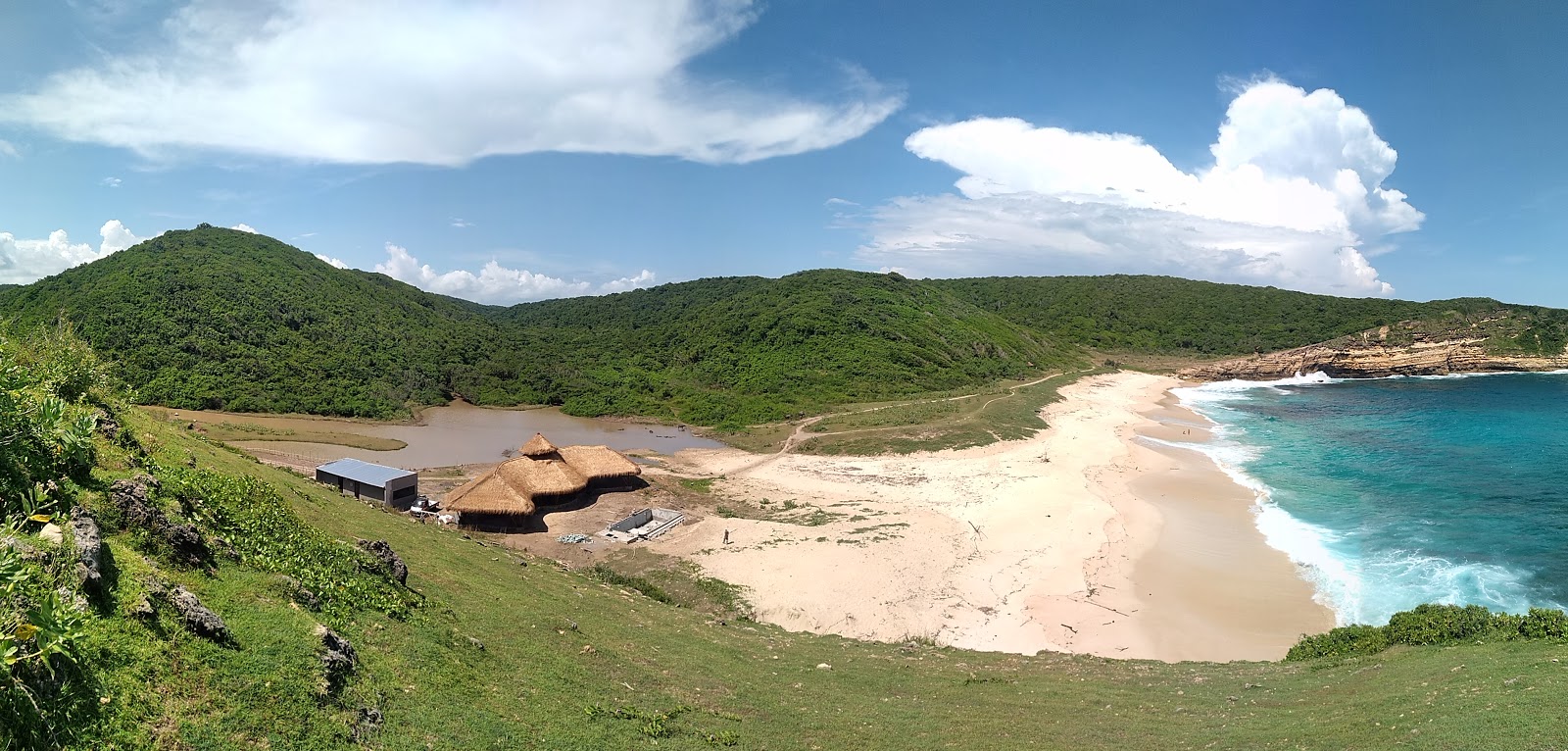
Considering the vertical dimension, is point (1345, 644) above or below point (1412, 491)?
above

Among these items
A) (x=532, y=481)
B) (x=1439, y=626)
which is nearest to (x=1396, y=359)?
(x=1439, y=626)

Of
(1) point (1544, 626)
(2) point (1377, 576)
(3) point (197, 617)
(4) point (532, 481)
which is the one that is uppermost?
(3) point (197, 617)

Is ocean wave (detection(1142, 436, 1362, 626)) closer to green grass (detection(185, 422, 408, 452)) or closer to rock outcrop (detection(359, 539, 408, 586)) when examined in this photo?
rock outcrop (detection(359, 539, 408, 586))

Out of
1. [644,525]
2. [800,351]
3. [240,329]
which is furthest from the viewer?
[800,351]

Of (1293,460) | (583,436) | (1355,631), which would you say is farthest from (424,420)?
(1293,460)

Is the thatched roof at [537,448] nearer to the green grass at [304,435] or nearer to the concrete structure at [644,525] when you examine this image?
the concrete structure at [644,525]

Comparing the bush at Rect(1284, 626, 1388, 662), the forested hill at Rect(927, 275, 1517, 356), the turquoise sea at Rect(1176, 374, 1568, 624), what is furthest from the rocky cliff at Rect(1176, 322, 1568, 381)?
the bush at Rect(1284, 626, 1388, 662)

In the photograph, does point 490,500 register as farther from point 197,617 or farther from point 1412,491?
point 1412,491
